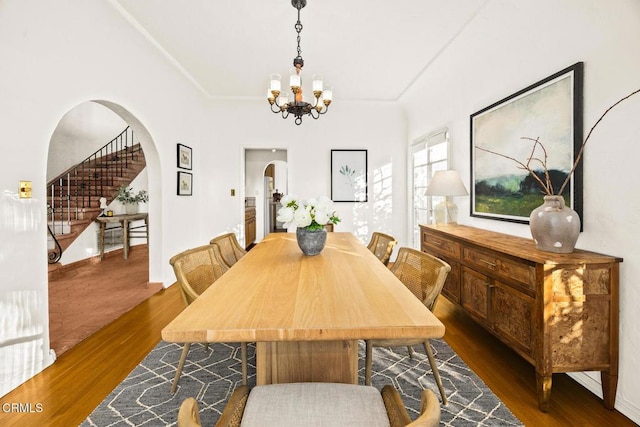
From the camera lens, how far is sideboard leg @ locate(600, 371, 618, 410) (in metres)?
1.70

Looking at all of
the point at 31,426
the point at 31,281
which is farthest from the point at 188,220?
the point at 31,426

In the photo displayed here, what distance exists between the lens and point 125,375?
2.08 metres

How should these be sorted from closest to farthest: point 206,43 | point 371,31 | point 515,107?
point 515,107 < point 371,31 < point 206,43

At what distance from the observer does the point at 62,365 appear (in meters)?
2.18

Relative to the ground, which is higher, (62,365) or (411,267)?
(411,267)

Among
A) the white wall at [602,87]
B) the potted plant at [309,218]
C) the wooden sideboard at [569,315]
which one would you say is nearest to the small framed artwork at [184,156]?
the potted plant at [309,218]

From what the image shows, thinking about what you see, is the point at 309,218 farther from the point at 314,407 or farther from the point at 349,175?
the point at 349,175

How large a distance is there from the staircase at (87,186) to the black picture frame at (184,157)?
2.09m

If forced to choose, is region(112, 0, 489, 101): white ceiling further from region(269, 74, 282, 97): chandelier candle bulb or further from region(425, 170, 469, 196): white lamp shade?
region(425, 170, 469, 196): white lamp shade

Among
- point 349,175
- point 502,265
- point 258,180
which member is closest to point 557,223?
point 502,265

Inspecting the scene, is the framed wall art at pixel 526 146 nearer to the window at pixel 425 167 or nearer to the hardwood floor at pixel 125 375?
the window at pixel 425 167

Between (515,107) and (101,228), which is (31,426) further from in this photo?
(101,228)

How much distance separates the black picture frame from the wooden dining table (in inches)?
116

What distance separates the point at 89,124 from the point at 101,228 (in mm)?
2515
